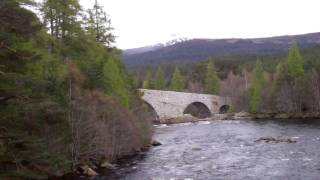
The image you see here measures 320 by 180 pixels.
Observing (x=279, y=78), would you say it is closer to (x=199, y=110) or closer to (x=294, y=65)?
(x=294, y=65)

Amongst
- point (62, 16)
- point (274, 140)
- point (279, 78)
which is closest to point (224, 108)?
point (279, 78)

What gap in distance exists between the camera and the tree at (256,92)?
274 feet

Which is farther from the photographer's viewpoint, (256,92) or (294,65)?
(256,92)

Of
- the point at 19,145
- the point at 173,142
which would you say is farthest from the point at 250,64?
the point at 19,145

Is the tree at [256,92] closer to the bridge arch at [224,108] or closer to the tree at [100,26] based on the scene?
the bridge arch at [224,108]

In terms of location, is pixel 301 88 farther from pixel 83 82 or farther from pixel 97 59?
pixel 83 82

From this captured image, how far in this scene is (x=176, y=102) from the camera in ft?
291

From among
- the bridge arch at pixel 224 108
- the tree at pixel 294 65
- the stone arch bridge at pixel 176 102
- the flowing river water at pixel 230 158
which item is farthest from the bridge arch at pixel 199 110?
the flowing river water at pixel 230 158

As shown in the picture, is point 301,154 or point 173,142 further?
point 173,142

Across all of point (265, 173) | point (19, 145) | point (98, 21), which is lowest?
point (265, 173)

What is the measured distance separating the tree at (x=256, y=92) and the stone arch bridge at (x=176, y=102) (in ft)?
36.9

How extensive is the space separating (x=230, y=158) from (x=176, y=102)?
52998 millimetres

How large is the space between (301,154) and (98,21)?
22966 millimetres

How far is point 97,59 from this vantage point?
132ft
